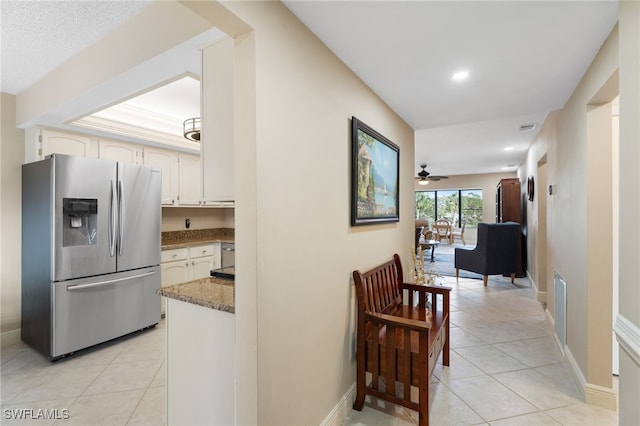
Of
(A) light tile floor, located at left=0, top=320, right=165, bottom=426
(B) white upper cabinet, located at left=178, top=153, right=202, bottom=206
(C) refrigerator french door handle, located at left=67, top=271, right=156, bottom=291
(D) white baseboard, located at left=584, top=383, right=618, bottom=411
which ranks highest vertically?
(B) white upper cabinet, located at left=178, top=153, right=202, bottom=206

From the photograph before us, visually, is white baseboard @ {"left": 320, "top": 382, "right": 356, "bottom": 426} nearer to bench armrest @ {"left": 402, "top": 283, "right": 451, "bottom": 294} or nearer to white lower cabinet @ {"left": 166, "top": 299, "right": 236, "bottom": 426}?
white lower cabinet @ {"left": 166, "top": 299, "right": 236, "bottom": 426}

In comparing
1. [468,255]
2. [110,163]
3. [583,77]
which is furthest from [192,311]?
[468,255]

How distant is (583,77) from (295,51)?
83.2 inches

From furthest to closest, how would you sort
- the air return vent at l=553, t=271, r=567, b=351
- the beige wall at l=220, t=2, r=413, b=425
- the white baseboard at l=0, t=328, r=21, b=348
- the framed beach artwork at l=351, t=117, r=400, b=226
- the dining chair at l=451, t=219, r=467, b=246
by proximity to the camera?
the dining chair at l=451, t=219, r=467, b=246 < the white baseboard at l=0, t=328, r=21, b=348 < the air return vent at l=553, t=271, r=567, b=351 < the framed beach artwork at l=351, t=117, r=400, b=226 < the beige wall at l=220, t=2, r=413, b=425

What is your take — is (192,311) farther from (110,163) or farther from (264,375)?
(110,163)

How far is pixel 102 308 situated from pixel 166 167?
1840 millimetres

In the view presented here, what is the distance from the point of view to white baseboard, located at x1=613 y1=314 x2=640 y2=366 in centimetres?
103

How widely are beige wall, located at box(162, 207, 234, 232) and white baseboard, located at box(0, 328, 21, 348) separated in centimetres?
173

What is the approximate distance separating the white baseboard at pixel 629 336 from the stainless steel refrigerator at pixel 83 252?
12.2 ft

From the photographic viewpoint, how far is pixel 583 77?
2098 millimetres

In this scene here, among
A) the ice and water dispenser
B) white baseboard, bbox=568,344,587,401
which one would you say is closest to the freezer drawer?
the ice and water dispenser

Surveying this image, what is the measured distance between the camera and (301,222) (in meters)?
1.52

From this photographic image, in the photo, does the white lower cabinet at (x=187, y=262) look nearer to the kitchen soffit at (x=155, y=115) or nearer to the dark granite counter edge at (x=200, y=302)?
the kitchen soffit at (x=155, y=115)

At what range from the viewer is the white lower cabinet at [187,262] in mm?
3629
